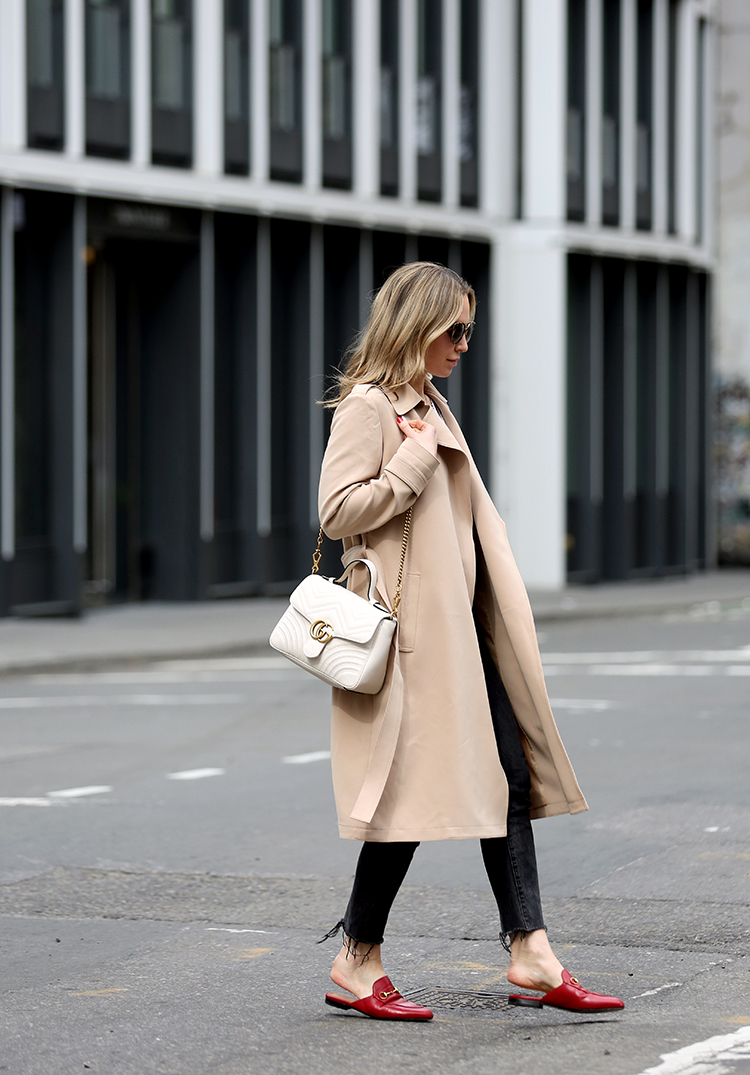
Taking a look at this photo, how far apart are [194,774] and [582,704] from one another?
3.50m

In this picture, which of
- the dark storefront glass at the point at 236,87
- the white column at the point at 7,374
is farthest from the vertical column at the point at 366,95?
the white column at the point at 7,374

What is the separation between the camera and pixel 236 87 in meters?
20.0

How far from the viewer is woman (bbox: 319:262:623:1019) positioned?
457cm

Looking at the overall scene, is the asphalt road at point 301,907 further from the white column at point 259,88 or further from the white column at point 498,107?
the white column at point 498,107

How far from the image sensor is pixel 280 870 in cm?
681

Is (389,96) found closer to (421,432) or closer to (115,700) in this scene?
(115,700)

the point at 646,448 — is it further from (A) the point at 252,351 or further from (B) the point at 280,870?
(B) the point at 280,870

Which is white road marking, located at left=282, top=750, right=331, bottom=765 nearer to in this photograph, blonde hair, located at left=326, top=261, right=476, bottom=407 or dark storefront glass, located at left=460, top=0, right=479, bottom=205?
blonde hair, located at left=326, top=261, right=476, bottom=407

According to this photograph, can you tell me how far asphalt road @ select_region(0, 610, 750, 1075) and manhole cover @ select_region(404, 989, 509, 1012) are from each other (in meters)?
0.01

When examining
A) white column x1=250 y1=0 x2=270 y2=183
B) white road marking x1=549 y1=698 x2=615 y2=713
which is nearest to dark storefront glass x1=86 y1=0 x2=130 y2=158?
white column x1=250 y1=0 x2=270 y2=183

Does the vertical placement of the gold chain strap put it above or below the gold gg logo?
above

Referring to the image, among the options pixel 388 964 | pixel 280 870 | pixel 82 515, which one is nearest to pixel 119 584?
pixel 82 515

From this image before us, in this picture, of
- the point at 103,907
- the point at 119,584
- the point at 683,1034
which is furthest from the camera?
the point at 119,584

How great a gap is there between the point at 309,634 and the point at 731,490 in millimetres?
24202
